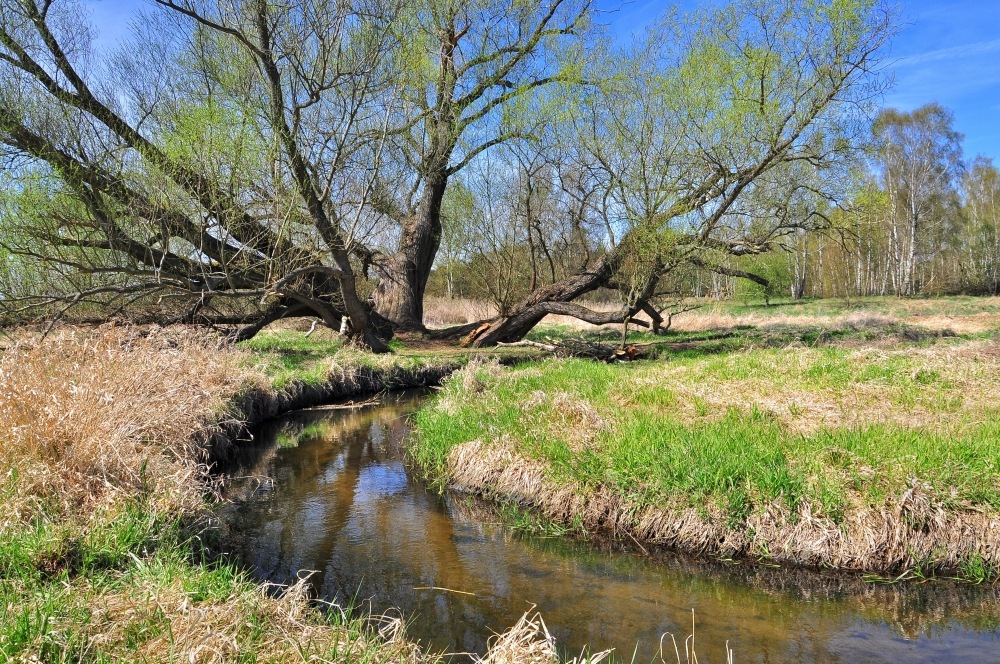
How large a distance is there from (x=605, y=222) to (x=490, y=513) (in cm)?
1196

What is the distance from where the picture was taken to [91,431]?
5043mm

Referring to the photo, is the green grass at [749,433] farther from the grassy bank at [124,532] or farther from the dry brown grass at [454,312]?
the dry brown grass at [454,312]

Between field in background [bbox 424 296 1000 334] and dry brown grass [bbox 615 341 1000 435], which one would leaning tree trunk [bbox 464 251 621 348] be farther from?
dry brown grass [bbox 615 341 1000 435]

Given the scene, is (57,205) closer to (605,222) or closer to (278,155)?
(278,155)

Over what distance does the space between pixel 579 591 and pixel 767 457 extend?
2160 millimetres

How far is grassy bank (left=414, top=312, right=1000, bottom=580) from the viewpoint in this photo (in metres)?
4.95

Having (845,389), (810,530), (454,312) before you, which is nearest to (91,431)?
(810,530)

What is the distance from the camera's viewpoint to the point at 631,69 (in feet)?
53.3

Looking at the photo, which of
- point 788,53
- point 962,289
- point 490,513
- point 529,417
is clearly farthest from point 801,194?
point 962,289

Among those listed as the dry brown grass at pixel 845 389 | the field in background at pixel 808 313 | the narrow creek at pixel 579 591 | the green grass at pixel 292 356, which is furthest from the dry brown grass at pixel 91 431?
the field in background at pixel 808 313

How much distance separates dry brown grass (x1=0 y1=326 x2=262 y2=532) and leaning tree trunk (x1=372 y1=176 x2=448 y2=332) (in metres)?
12.3

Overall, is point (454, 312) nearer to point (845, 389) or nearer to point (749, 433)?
point (845, 389)

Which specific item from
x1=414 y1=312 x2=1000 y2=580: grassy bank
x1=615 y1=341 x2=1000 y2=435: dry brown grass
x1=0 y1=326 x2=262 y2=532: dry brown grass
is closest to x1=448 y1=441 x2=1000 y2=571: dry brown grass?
x1=414 y1=312 x2=1000 y2=580: grassy bank

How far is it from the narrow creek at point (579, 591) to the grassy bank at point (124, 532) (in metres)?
0.41
